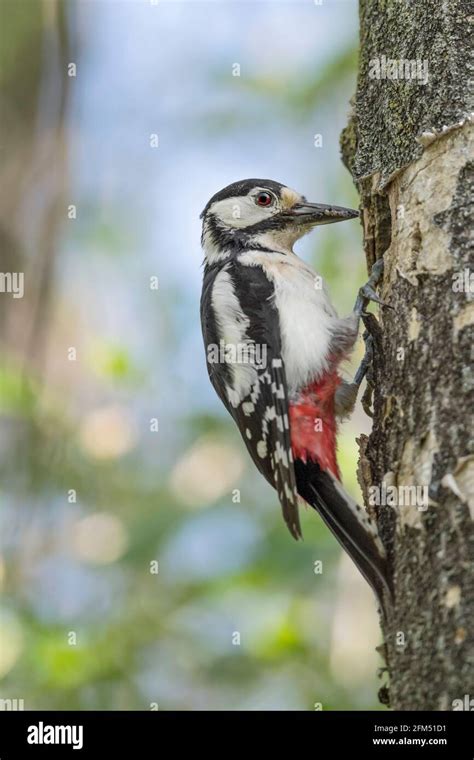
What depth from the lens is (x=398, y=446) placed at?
268 centimetres

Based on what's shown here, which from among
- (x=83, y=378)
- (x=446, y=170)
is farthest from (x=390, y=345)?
(x=83, y=378)

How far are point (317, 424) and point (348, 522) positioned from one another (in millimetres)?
709

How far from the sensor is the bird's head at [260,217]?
4227 millimetres

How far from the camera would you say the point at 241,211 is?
14.3 feet

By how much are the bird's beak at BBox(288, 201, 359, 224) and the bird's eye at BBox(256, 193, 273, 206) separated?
0.12 meters

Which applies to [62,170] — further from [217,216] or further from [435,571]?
[435,571]

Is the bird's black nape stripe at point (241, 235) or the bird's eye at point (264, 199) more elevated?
the bird's eye at point (264, 199)

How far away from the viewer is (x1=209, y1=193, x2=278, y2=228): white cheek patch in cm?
430

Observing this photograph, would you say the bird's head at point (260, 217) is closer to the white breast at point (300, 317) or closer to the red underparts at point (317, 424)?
the white breast at point (300, 317)

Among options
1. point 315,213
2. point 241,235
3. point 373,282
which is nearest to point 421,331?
point 373,282

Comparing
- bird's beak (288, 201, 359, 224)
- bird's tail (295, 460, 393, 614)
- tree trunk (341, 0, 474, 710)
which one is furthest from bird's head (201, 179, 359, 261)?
bird's tail (295, 460, 393, 614)

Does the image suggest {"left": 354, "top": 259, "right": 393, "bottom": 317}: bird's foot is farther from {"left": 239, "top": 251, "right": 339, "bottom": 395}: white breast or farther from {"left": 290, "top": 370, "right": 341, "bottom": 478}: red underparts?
{"left": 290, "top": 370, "right": 341, "bottom": 478}: red underparts

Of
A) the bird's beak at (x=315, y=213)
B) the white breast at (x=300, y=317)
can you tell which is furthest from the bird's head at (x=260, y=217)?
the white breast at (x=300, y=317)

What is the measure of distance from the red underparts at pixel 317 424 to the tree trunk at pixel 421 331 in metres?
0.44
